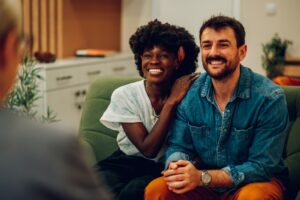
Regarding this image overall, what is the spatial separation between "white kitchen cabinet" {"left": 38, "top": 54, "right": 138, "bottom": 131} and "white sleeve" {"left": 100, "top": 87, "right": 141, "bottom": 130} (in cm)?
151

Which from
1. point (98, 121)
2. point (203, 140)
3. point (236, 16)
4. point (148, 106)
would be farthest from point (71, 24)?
point (203, 140)

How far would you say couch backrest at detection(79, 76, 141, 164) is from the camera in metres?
2.85

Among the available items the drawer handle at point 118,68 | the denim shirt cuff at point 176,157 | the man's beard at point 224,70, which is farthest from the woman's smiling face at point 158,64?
the drawer handle at point 118,68

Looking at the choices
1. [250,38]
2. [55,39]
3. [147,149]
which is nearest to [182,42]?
[147,149]

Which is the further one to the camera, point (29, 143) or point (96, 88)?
point (96, 88)

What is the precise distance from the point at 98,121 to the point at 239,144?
0.80 m

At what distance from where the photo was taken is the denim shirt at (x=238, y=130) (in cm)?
234

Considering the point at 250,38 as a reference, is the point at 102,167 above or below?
below

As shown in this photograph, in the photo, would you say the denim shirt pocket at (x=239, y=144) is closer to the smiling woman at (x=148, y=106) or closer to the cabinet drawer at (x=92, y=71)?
the smiling woman at (x=148, y=106)

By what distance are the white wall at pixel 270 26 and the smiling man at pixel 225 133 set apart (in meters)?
3.42

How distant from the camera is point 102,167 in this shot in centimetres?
262

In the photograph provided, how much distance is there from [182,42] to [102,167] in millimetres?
669

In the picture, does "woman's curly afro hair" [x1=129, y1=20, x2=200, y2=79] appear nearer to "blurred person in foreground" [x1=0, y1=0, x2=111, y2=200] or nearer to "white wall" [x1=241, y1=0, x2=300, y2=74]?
"blurred person in foreground" [x1=0, y1=0, x2=111, y2=200]

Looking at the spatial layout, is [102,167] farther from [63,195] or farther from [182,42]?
[63,195]
